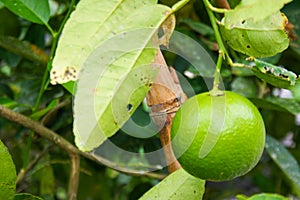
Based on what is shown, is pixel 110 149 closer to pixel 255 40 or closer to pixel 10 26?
pixel 10 26

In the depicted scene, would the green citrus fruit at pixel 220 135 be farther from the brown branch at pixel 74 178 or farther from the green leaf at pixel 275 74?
the brown branch at pixel 74 178

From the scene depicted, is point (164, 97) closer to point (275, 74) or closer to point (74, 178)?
point (275, 74)

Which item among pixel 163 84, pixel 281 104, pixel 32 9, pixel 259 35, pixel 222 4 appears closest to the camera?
pixel 259 35

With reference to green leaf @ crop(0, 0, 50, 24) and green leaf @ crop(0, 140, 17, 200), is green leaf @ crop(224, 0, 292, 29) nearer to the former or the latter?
green leaf @ crop(0, 140, 17, 200)

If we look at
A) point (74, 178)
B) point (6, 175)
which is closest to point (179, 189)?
point (6, 175)

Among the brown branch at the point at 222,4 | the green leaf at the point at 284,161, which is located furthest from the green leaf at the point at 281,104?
the brown branch at the point at 222,4

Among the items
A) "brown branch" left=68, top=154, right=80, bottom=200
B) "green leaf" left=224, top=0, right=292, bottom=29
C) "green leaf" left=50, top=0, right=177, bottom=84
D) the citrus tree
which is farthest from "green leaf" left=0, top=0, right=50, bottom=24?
"green leaf" left=224, top=0, right=292, bottom=29
